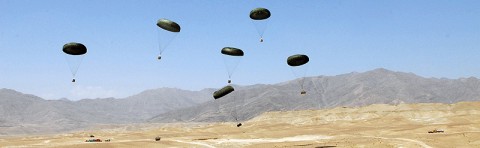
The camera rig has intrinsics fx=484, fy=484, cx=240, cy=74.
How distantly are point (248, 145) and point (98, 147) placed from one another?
16.9 meters

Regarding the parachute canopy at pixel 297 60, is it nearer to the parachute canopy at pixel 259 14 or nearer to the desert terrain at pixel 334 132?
the parachute canopy at pixel 259 14

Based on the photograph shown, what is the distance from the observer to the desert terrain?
52.8 meters

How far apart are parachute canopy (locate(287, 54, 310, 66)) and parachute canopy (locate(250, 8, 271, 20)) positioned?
192 inches

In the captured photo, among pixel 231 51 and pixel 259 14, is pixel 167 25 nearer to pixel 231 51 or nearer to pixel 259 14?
pixel 231 51

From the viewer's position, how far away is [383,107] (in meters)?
119

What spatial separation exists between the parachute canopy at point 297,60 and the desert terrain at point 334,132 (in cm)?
951

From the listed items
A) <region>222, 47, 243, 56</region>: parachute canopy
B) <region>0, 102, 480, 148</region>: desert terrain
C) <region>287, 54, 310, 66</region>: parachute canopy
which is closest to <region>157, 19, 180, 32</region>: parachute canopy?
<region>222, 47, 243, 56</region>: parachute canopy

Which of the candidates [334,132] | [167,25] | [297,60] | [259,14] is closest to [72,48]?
[167,25]

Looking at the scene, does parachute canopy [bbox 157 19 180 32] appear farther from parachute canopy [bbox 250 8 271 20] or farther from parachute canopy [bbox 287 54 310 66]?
parachute canopy [bbox 287 54 310 66]

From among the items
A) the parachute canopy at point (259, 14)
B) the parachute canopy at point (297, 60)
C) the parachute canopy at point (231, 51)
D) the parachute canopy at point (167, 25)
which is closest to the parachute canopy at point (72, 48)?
the parachute canopy at point (167, 25)

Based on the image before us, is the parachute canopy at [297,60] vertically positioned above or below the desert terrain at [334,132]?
above

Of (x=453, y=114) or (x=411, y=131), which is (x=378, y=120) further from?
(x=411, y=131)

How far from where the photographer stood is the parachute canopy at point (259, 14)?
47.9m

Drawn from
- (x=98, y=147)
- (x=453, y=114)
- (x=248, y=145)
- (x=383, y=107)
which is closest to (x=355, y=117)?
(x=383, y=107)
